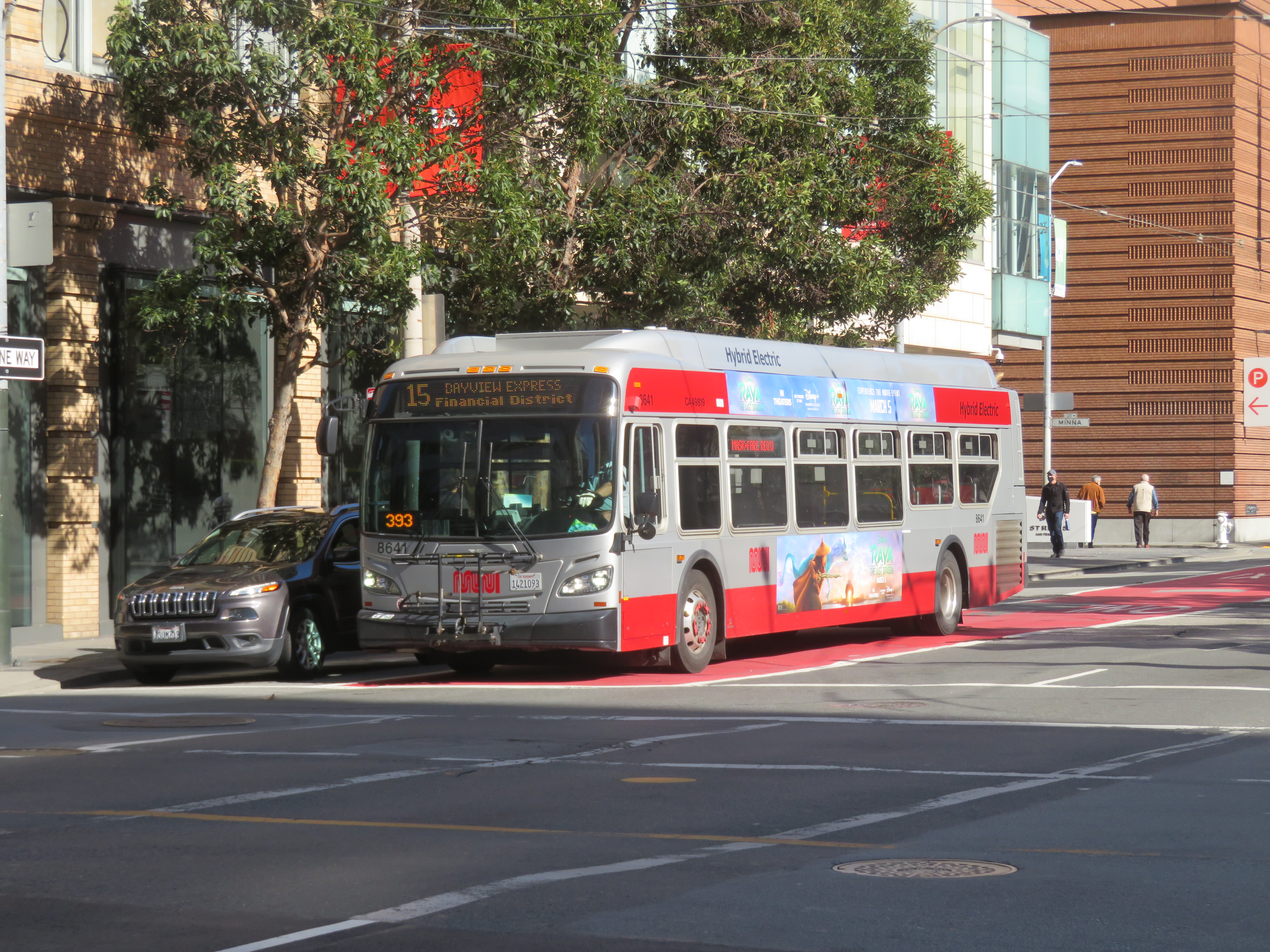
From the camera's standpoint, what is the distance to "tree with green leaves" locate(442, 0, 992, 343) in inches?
824

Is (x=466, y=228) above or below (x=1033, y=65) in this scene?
below

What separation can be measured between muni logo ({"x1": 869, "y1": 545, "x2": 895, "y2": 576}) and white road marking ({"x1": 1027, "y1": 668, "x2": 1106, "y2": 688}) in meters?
3.85

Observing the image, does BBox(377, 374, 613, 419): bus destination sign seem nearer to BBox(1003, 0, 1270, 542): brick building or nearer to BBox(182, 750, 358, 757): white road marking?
BBox(182, 750, 358, 757): white road marking

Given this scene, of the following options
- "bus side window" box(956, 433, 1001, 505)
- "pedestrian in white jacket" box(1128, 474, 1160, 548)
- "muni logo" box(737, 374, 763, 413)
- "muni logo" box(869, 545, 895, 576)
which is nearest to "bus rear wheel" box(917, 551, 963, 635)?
"bus side window" box(956, 433, 1001, 505)

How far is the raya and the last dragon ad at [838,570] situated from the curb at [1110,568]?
13.9 metres

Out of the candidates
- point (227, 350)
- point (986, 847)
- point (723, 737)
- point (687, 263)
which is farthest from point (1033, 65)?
point (986, 847)

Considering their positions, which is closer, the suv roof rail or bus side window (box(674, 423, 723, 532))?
bus side window (box(674, 423, 723, 532))

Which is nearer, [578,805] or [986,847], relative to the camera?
[986,847]

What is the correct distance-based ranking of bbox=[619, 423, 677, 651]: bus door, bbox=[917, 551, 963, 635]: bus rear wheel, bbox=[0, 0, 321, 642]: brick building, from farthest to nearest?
bbox=[917, 551, 963, 635]: bus rear wheel → bbox=[0, 0, 321, 642]: brick building → bbox=[619, 423, 677, 651]: bus door

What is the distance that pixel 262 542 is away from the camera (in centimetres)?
1838

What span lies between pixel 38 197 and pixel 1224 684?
13868mm

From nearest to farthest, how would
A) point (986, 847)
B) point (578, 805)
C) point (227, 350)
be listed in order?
point (986, 847)
point (578, 805)
point (227, 350)

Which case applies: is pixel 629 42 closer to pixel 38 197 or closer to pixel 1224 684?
pixel 38 197

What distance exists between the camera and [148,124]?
2031 centimetres
